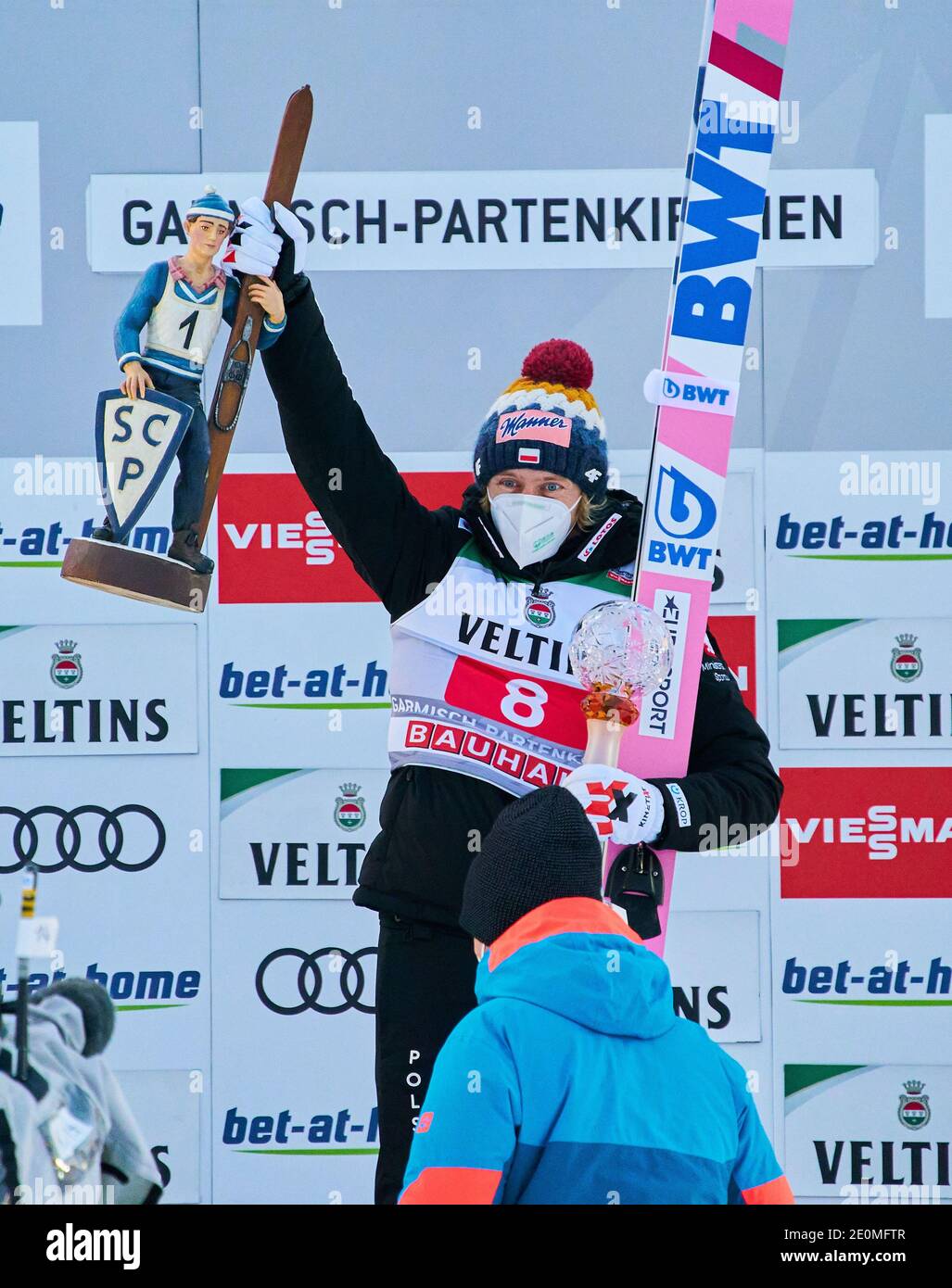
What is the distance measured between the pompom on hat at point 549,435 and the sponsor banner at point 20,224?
1151 millimetres

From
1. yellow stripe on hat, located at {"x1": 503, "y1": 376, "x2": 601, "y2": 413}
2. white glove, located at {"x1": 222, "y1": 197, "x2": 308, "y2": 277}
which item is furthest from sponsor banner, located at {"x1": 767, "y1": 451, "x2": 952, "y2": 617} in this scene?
white glove, located at {"x1": 222, "y1": 197, "x2": 308, "y2": 277}

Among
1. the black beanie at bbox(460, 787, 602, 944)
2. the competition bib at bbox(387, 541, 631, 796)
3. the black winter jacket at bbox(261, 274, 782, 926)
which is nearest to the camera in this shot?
the black beanie at bbox(460, 787, 602, 944)

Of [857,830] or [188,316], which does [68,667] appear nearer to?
[188,316]

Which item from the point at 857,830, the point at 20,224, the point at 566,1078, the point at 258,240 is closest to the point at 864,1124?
the point at 857,830

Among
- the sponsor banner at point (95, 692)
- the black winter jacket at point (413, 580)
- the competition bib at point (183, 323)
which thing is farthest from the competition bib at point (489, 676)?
the sponsor banner at point (95, 692)

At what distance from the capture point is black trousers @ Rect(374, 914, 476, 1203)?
2092 millimetres

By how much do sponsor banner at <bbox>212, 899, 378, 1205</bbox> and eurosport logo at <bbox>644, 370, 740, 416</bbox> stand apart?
1237mm

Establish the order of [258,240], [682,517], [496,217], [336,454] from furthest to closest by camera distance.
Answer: [496,217]
[682,517]
[336,454]
[258,240]

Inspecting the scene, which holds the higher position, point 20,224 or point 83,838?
point 20,224

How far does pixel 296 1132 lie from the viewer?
2.88 metres

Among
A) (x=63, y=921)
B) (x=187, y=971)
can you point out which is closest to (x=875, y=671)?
(x=187, y=971)

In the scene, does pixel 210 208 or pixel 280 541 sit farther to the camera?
pixel 280 541

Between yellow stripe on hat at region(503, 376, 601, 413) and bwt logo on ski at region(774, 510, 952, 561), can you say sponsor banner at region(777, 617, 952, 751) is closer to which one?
bwt logo on ski at region(774, 510, 952, 561)

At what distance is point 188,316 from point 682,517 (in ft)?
2.75
